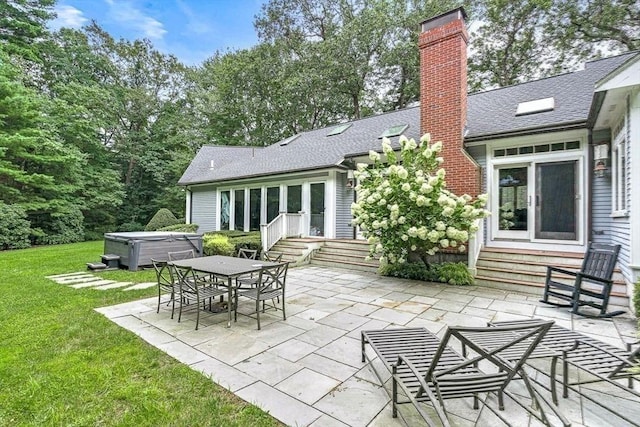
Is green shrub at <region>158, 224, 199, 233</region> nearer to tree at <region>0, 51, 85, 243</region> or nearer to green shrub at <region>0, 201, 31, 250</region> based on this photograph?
green shrub at <region>0, 201, 31, 250</region>

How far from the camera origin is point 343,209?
1031 centimetres

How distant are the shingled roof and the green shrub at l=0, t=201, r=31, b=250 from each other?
6.68 meters

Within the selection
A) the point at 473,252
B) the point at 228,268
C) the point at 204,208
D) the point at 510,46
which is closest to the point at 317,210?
the point at 473,252

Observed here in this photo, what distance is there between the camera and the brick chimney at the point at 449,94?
7.18m

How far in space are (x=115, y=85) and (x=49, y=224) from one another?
1141 cm

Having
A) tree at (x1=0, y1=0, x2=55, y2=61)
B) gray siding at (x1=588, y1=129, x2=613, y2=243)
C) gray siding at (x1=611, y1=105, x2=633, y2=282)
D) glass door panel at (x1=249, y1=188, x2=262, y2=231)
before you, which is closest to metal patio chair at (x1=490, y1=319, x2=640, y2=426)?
gray siding at (x1=611, y1=105, x2=633, y2=282)

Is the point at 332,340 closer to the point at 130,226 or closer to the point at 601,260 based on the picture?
the point at 601,260

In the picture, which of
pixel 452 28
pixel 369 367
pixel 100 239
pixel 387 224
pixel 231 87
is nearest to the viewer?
pixel 369 367

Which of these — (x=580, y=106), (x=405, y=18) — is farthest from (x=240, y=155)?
(x=580, y=106)

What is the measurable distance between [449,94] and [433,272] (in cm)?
432

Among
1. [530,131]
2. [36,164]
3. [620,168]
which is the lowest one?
[620,168]

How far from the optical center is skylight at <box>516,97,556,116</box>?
757 cm

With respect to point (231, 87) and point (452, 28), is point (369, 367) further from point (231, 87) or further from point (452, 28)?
point (231, 87)

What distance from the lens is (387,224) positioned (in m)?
6.36
